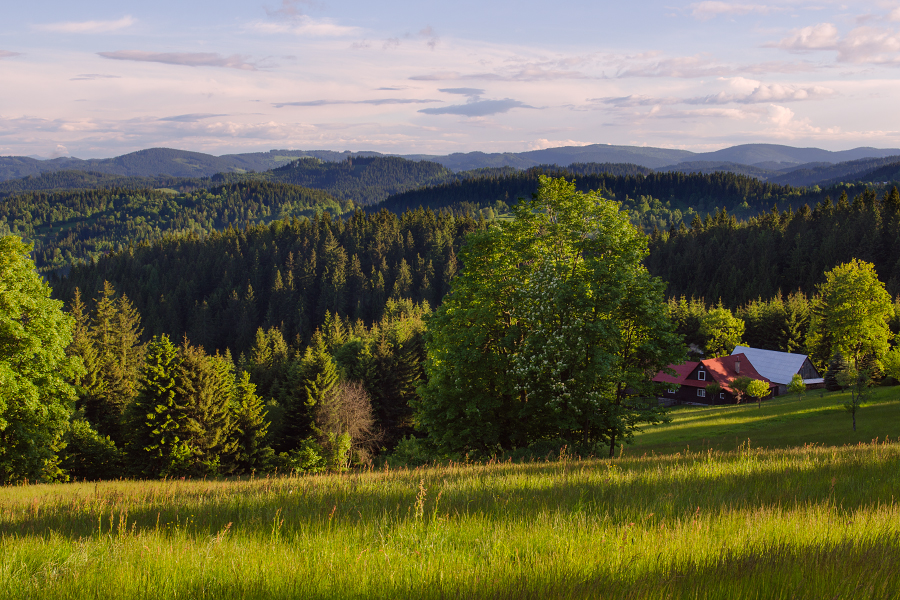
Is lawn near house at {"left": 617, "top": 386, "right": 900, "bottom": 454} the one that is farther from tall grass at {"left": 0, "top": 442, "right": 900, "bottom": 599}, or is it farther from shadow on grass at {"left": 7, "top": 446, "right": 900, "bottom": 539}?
tall grass at {"left": 0, "top": 442, "right": 900, "bottom": 599}

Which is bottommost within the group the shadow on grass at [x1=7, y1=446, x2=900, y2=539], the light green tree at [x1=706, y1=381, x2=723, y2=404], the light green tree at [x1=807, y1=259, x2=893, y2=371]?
the light green tree at [x1=706, y1=381, x2=723, y2=404]

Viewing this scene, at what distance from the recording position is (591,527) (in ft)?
15.6

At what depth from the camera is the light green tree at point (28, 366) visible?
20.1m

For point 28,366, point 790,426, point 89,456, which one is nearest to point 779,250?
point 790,426

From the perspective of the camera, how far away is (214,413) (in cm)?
3594

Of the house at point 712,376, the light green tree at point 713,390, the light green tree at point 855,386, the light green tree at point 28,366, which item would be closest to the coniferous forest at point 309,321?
the light green tree at point 28,366

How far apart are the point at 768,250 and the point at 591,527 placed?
139 meters

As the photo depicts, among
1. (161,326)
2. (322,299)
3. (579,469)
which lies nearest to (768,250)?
(322,299)

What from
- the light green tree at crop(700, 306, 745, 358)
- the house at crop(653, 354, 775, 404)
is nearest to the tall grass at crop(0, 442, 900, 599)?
the house at crop(653, 354, 775, 404)

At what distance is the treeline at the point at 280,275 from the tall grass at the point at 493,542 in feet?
417

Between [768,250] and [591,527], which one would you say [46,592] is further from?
[768,250]

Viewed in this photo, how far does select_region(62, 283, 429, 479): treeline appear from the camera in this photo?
3384 cm

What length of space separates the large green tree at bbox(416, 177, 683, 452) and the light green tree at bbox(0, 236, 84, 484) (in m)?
14.4

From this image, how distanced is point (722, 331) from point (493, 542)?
297 feet
